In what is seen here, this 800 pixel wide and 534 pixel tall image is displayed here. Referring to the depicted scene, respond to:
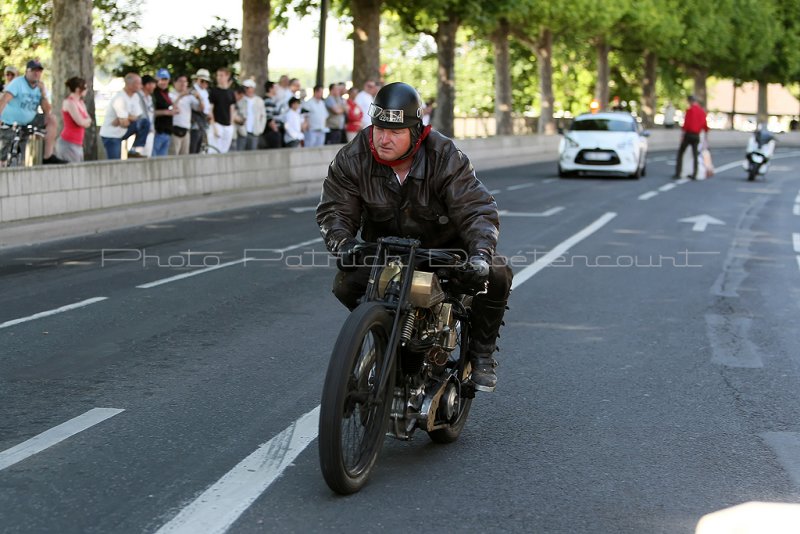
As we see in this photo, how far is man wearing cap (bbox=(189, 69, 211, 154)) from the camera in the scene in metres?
21.0

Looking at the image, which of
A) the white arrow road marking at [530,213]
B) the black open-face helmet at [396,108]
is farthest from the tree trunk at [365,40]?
the black open-face helmet at [396,108]

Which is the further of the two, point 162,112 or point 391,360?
point 162,112

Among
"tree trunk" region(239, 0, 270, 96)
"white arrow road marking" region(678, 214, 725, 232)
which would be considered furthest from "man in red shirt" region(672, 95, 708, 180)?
"tree trunk" region(239, 0, 270, 96)

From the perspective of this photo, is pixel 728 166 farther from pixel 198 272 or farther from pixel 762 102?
pixel 762 102

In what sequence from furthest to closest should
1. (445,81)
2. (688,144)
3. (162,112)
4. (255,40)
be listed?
(445,81) → (688,144) → (255,40) → (162,112)

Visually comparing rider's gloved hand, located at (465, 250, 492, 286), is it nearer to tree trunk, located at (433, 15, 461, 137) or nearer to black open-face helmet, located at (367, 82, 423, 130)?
black open-face helmet, located at (367, 82, 423, 130)

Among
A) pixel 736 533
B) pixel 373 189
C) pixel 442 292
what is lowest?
pixel 736 533

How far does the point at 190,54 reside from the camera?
2928 centimetres

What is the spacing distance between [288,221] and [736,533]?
565 inches

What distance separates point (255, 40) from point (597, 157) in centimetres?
889

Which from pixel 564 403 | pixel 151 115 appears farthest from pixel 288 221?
pixel 564 403

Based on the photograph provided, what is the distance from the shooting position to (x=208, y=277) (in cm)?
1213

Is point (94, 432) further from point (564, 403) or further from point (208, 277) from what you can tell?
point (208, 277)

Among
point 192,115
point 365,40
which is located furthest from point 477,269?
point 365,40
